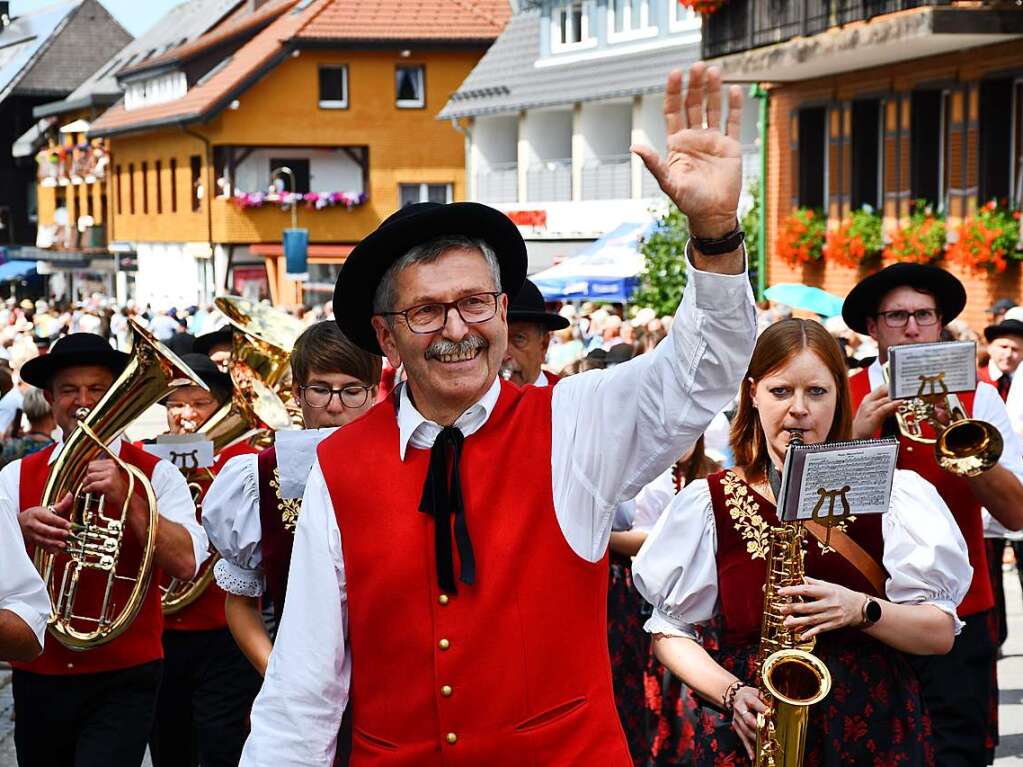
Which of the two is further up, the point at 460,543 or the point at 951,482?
the point at 460,543

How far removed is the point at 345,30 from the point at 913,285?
47437mm

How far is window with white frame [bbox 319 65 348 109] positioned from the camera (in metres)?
53.7

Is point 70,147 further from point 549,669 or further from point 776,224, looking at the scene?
point 549,669

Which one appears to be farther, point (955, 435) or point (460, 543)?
point (955, 435)

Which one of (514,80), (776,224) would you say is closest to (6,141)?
(514,80)

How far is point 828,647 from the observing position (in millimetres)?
4793

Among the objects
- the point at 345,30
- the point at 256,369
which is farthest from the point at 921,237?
the point at 345,30

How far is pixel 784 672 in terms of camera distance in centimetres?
451

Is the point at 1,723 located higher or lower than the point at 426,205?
lower

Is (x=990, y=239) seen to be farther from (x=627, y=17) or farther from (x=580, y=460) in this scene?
(x=627, y=17)

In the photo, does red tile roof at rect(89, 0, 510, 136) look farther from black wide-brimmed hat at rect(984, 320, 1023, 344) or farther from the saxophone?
the saxophone

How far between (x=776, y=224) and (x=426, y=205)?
963 inches

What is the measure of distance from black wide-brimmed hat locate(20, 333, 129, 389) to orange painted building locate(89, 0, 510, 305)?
45.2 meters

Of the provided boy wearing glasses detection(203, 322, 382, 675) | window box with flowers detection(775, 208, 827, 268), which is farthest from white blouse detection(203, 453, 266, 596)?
window box with flowers detection(775, 208, 827, 268)
